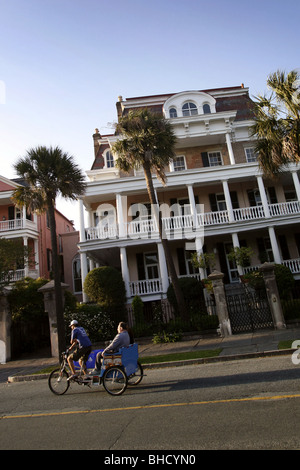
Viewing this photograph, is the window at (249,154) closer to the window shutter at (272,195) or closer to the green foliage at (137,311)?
the window shutter at (272,195)

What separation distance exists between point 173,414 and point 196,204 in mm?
19979

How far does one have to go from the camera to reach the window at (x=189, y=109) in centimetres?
2491

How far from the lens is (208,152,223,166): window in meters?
25.0

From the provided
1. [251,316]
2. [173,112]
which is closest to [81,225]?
[173,112]

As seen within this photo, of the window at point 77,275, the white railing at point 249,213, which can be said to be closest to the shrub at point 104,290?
the white railing at point 249,213

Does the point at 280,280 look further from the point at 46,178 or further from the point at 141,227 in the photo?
the point at 46,178

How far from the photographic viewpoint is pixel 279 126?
534 inches

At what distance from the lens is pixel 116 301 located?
18719mm


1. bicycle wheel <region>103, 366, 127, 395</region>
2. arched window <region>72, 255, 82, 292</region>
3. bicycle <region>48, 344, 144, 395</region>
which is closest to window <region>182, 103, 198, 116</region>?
arched window <region>72, 255, 82, 292</region>

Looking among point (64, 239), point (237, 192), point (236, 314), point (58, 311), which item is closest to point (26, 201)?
point (58, 311)

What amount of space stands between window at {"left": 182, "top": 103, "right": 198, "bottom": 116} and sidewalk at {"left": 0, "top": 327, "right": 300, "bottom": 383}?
677 inches

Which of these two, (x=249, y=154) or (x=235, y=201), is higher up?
(x=249, y=154)

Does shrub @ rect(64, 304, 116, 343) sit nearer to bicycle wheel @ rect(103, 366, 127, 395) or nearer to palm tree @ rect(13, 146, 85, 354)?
palm tree @ rect(13, 146, 85, 354)

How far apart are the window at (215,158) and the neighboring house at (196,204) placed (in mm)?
76
